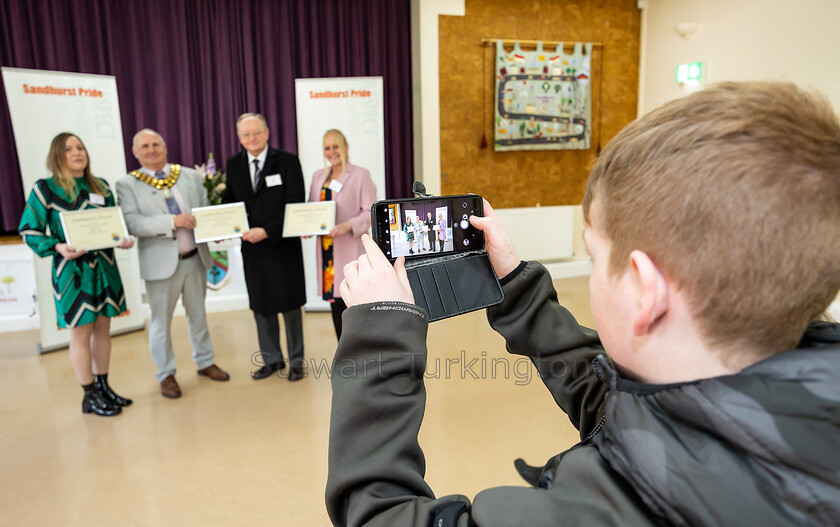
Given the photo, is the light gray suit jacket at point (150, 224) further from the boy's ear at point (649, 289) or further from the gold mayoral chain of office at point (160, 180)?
the boy's ear at point (649, 289)

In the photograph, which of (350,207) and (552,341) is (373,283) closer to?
(552,341)

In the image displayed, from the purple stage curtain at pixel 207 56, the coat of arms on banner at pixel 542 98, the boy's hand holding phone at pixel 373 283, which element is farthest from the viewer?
the coat of arms on banner at pixel 542 98

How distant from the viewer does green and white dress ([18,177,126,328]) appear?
2902 millimetres

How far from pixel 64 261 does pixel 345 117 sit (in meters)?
2.42

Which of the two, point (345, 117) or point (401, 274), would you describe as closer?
point (401, 274)

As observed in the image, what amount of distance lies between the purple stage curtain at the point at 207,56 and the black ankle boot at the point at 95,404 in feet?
9.14

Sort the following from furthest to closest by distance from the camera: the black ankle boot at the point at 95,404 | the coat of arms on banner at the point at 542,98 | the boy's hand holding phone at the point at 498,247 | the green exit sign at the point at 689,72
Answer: the coat of arms on banner at the point at 542,98, the green exit sign at the point at 689,72, the black ankle boot at the point at 95,404, the boy's hand holding phone at the point at 498,247

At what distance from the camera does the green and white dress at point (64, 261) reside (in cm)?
290

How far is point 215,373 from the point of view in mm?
3512

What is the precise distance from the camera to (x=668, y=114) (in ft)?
1.82

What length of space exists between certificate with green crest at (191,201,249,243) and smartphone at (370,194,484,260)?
236cm

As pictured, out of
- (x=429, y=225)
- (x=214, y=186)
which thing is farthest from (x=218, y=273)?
(x=429, y=225)

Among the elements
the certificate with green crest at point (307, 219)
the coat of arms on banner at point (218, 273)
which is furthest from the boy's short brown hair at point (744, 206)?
the coat of arms on banner at point (218, 273)

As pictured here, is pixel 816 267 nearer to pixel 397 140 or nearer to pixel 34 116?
pixel 34 116
